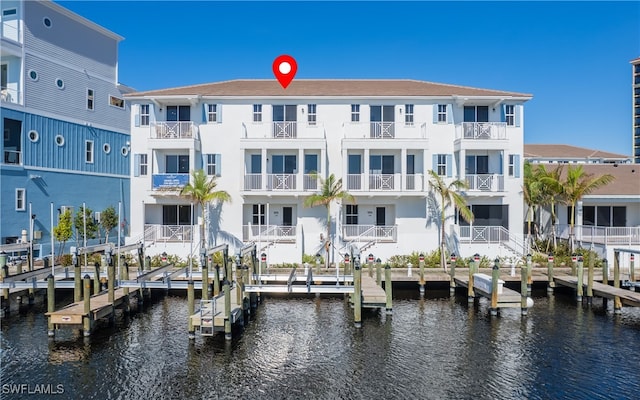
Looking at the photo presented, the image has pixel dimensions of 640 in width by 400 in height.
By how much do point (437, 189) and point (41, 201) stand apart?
26.3 metres

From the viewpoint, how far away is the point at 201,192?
2611cm

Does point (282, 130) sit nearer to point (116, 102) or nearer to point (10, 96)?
point (116, 102)

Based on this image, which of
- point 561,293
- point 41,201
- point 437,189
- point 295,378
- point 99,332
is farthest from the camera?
point 41,201

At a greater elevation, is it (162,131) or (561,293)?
(162,131)

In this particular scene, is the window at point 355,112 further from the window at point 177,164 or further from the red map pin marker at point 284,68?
the window at point 177,164

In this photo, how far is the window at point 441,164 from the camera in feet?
91.9

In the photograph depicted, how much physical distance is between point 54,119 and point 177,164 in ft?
31.9

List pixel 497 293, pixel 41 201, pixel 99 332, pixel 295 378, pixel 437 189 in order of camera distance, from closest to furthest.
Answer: pixel 295 378 < pixel 99 332 < pixel 497 293 < pixel 437 189 < pixel 41 201

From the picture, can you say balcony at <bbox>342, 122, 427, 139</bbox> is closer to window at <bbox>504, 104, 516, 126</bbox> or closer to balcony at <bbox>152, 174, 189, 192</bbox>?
window at <bbox>504, 104, 516, 126</bbox>

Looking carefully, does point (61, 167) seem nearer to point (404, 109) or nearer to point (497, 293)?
point (404, 109)

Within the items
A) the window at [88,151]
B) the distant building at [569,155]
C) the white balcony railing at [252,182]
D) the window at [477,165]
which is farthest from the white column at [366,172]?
the distant building at [569,155]

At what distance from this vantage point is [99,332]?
1678 cm

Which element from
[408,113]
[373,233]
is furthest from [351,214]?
[408,113]

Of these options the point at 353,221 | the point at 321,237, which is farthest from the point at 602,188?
the point at 321,237
